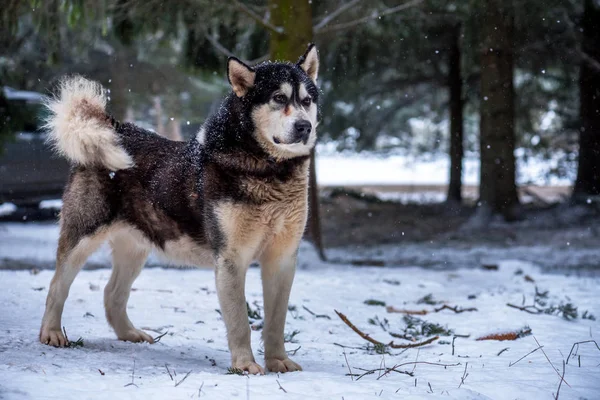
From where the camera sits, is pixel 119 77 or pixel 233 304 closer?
pixel 233 304

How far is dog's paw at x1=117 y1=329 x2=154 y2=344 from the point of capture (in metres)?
5.33

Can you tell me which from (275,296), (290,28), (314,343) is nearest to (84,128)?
(275,296)

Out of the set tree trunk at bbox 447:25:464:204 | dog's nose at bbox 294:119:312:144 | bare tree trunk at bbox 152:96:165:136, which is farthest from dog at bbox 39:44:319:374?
bare tree trunk at bbox 152:96:165:136

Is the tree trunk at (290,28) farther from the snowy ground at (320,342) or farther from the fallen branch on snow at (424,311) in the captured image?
the fallen branch on snow at (424,311)

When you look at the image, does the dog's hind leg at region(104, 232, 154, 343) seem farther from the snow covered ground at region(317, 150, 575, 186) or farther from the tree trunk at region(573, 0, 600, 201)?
the snow covered ground at region(317, 150, 575, 186)

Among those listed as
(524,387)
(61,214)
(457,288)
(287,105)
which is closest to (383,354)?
(524,387)

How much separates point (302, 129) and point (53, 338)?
92.2 inches

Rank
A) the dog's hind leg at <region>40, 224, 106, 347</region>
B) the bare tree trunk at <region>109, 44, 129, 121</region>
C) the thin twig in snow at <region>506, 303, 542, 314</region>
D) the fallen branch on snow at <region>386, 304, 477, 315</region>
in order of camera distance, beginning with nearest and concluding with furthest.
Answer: the dog's hind leg at <region>40, 224, 106, 347</region>, the thin twig in snow at <region>506, 303, 542, 314</region>, the fallen branch on snow at <region>386, 304, 477, 315</region>, the bare tree trunk at <region>109, 44, 129, 121</region>

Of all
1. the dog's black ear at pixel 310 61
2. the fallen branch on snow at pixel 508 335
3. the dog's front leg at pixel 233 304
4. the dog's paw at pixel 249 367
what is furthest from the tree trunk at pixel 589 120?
the dog's paw at pixel 249 367

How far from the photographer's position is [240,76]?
4551 millimetres

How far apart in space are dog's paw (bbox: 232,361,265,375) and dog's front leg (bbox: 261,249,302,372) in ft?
0.96

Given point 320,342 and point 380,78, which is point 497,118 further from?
point 320,342

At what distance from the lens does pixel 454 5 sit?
14.7 m

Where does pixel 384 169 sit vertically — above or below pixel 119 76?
below
